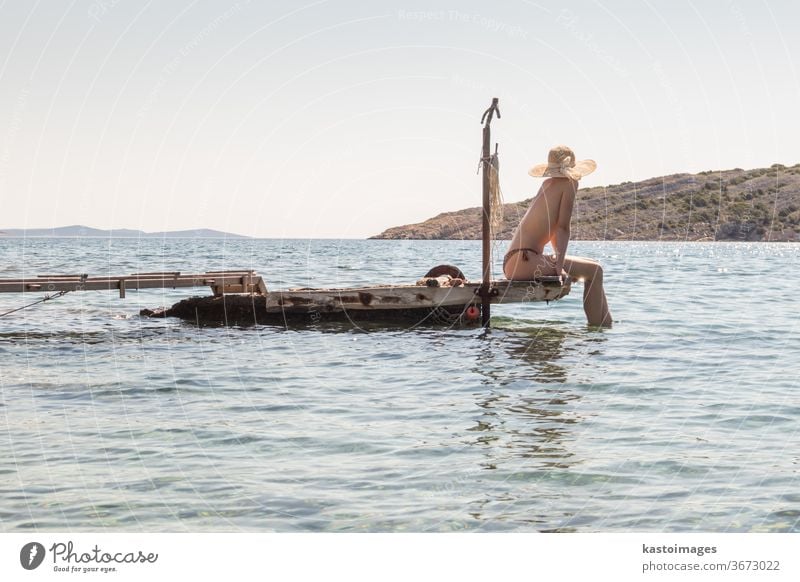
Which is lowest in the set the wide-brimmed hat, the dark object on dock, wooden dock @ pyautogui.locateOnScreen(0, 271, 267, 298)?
the dark object on dock

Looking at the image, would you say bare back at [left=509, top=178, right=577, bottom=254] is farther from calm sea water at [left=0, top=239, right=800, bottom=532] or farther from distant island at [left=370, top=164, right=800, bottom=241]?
distant island at [left=370, top=164, right=800, bottom=241]

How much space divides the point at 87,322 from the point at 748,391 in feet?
47.0

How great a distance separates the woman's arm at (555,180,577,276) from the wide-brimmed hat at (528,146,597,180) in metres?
0.20

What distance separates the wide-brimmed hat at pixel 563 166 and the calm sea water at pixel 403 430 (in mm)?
2831

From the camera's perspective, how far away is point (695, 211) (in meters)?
125

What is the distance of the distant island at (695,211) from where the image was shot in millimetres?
120938

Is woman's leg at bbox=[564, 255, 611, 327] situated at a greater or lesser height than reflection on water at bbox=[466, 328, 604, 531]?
greater

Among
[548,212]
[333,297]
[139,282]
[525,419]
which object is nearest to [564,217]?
[548,212]

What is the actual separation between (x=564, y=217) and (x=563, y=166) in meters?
0.84

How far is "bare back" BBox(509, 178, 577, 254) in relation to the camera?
16000mm

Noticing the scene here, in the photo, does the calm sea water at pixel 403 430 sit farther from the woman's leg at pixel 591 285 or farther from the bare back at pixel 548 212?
the bare back at pixel 548 212

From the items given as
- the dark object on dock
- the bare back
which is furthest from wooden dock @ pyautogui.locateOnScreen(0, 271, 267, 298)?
the bare back

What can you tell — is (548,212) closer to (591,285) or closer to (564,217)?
(564,217)

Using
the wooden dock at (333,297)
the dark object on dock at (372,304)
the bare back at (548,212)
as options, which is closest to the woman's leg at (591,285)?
the wooden dock at (333,297)
